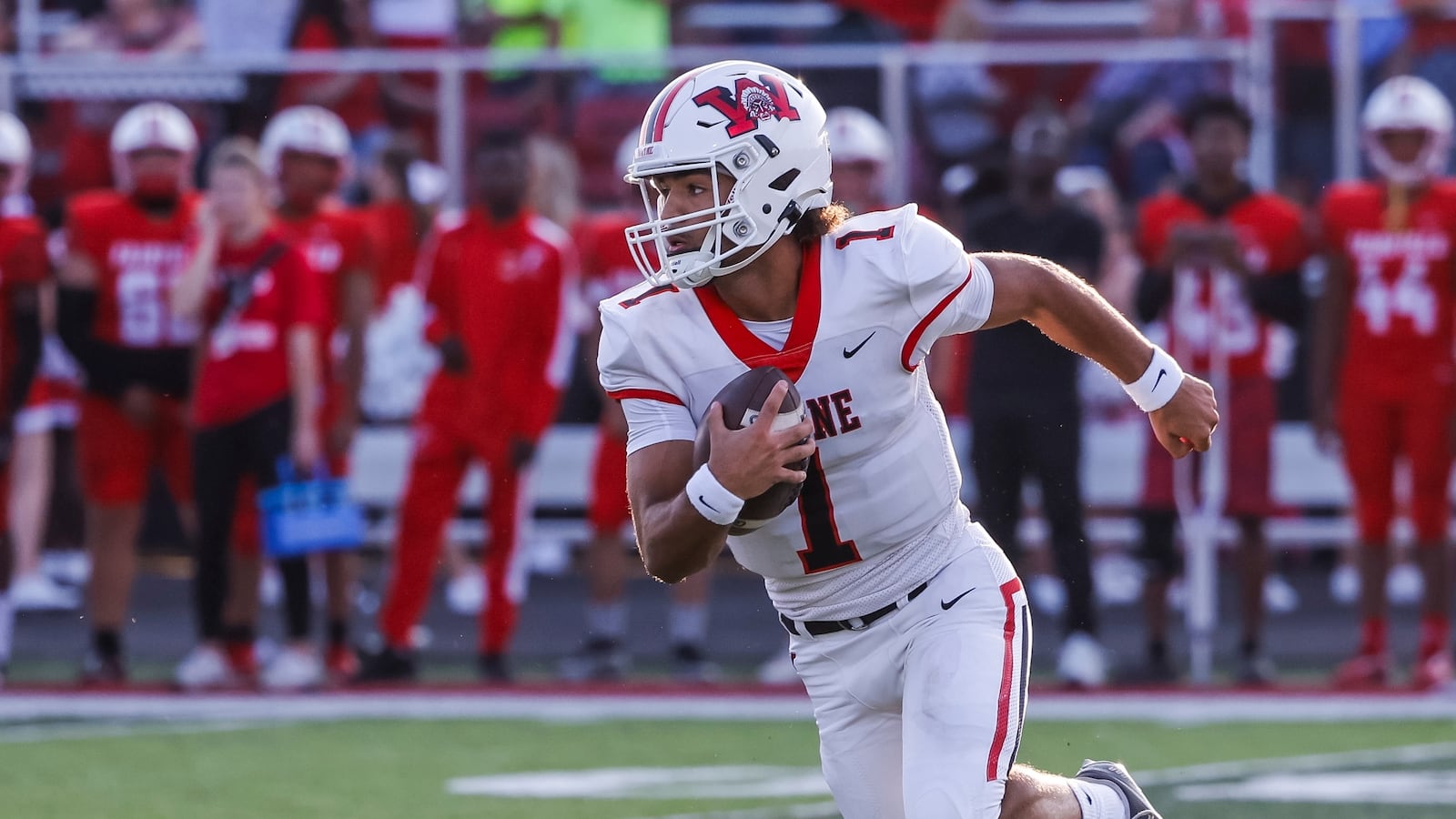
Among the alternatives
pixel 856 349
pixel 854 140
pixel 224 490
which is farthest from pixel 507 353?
pixel 856 349

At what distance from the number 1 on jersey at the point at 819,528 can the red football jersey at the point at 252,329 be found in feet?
16.7

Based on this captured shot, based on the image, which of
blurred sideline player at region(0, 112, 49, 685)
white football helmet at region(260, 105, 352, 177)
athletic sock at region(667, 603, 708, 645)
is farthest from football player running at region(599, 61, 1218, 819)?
blurred sideline player at region(0, 112, 49, 685)

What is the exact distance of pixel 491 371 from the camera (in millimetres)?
9367

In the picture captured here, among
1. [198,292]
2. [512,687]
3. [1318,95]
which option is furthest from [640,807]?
[1318,95]

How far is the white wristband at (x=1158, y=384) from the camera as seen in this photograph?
473 cm

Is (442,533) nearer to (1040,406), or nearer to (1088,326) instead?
(1040,406)

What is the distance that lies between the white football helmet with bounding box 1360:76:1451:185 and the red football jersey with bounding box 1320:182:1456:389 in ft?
0.33

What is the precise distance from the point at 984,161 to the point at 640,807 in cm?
424

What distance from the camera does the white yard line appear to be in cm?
833

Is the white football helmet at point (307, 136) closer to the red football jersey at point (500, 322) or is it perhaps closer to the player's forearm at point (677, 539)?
the red football jersey at point (500, 322)

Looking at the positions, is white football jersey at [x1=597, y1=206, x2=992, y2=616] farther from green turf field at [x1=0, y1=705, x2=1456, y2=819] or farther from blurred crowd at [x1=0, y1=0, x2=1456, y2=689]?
blurred crowd at [x1=0, y1=0, x2=1456, y2=689]

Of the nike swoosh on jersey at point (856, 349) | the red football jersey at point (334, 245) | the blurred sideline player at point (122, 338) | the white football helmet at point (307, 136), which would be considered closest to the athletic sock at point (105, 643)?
the blurred sideline player at point (122, 338)

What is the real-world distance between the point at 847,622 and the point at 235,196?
5.23 meters

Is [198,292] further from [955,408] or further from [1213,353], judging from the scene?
[1213,353]
